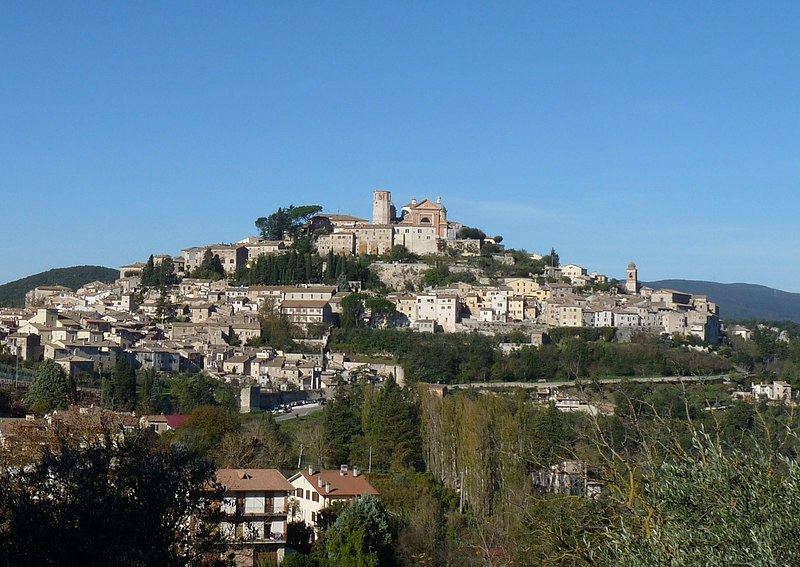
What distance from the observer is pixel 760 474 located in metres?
8.98

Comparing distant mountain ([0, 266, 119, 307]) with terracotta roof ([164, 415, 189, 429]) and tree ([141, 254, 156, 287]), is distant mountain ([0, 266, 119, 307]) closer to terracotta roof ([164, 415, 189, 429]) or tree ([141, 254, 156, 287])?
tree ([141, 254, 156, 287])

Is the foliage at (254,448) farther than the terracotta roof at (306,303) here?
No

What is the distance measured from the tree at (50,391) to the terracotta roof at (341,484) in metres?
10.8

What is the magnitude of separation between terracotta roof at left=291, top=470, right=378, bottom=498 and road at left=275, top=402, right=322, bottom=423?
1497cm

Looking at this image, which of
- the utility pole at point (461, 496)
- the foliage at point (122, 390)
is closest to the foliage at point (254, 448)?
the utility pole at point (461, 496)

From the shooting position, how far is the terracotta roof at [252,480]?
22.3 m

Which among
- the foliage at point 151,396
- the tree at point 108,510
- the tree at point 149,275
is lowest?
the foliage at point 151,396

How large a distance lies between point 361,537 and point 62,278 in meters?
83.9

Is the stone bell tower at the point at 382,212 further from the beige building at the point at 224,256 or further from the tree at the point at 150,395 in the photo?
the tree at the point at 150,395

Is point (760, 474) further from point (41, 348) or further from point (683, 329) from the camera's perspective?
point (683, 329)

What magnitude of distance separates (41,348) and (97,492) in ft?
134

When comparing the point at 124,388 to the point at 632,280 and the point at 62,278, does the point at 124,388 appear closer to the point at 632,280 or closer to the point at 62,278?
the point at 632,280

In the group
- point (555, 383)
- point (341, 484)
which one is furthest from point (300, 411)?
point (341, 484)

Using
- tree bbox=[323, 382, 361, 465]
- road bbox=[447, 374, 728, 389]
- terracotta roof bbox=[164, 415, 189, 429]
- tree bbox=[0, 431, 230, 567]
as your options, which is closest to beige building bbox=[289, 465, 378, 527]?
tree bbox=[323, 382, 361, 465]
